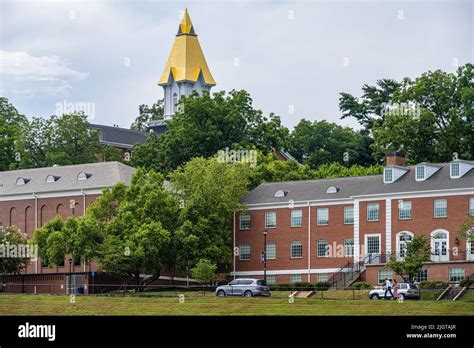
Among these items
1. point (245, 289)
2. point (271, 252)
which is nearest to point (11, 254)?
point (271, 252)

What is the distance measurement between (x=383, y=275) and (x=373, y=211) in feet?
20.3

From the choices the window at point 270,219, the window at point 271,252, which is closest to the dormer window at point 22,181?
the window at point 270,219

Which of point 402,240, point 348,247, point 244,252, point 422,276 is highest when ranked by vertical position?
point 402,240

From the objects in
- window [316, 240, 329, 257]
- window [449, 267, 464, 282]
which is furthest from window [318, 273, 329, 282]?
window [449, 267, 464, 282]

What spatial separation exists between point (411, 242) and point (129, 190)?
23279 millimetres

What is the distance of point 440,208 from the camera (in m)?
111

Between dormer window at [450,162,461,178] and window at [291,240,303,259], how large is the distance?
44.0 ft

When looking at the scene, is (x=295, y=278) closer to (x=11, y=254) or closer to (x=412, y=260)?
(x=412, y=260)

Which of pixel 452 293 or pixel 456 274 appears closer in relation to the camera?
pixel 452 293

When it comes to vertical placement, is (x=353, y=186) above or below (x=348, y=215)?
above

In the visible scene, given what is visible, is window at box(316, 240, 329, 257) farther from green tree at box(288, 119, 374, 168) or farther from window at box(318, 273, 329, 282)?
green tree at box(288, 119, 374, 168)

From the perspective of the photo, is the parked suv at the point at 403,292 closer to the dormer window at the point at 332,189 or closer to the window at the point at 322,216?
the window at the point at 322,216
